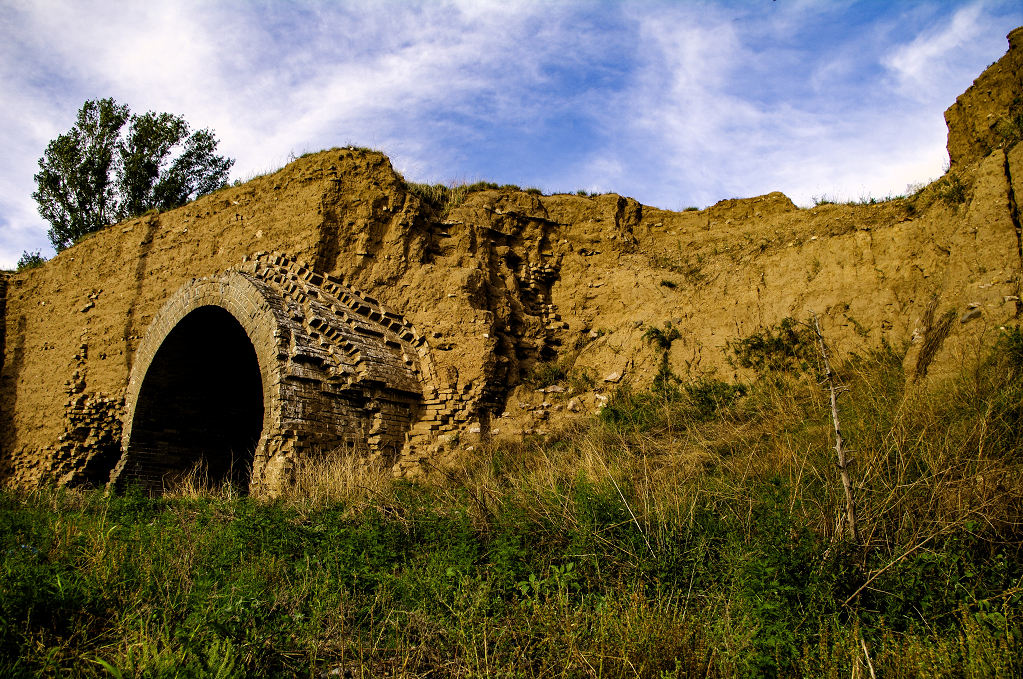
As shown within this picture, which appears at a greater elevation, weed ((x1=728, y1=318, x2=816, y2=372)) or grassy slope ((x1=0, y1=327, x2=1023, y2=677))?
weed ((x1=728, y1=318, x2=816, y2=372))

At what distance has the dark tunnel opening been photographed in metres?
11.5

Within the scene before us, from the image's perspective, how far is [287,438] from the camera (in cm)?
849

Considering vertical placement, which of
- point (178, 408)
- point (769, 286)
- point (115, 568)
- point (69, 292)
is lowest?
point (115, 568)

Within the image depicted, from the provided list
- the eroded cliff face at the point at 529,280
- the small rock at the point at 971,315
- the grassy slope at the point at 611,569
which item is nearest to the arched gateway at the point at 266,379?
the eroded cliff face at the point at 529,280

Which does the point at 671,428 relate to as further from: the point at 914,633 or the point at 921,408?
the point at 914,633

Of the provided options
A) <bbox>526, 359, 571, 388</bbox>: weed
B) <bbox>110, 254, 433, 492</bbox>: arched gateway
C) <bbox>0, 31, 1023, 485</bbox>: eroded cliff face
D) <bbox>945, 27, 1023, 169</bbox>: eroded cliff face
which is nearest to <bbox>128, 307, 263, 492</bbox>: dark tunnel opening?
<bbox>110, 254, 433, 492</bbox>: arched gateway

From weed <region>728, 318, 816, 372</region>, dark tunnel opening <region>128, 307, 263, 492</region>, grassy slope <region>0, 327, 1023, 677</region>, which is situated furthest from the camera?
dark tunnel opening <region>128, 307, 263, 492</region>

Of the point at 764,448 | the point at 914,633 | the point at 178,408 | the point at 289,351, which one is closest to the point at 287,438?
the point at 289,351

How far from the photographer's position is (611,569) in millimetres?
4574

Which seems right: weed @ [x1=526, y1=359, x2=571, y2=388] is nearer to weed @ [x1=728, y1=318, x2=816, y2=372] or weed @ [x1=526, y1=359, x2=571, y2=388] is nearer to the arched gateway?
the arched gateway

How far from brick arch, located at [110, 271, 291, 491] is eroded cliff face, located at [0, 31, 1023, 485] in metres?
1.29

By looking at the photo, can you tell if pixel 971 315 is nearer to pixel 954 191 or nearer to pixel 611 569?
pixel 954 191

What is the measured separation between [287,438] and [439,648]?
17.3 ft

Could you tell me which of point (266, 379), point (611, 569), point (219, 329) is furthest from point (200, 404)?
point (611, 569)
